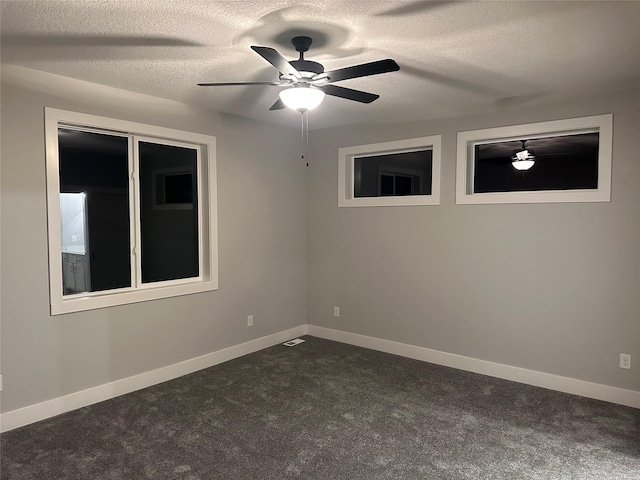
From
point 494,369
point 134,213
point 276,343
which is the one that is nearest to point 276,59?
point 134,213

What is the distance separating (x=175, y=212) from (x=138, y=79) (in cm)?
136

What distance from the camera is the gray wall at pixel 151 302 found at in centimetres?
307

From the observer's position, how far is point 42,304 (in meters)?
3.21

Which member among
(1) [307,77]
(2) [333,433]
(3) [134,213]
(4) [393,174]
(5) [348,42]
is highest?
(5) [348,42]

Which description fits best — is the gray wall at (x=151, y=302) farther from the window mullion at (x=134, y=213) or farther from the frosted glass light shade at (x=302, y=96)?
the frosted glass light shade at (x=302, y=96)

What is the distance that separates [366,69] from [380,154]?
8.57ft

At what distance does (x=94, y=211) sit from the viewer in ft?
11.9

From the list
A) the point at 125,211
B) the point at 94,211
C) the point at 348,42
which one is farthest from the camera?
the point at 125,211

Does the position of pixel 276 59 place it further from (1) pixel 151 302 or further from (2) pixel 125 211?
(1) pixel 151 302

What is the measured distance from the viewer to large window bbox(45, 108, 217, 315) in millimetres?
3367

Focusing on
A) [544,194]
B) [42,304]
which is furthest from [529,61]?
[42,304]

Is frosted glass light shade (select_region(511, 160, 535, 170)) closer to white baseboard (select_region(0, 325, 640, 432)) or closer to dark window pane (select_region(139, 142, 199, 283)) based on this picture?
white baseboard (select_region(0, 325, 640, 432))

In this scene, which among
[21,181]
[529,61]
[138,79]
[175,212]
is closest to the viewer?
[529,61]

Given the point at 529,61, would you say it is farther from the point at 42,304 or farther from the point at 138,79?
the point at 42,304
